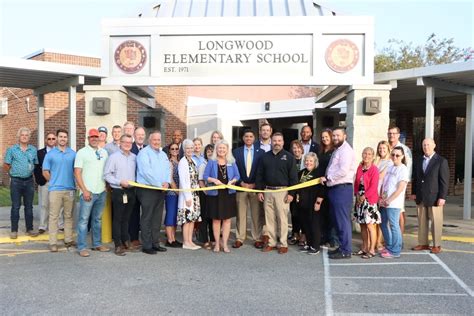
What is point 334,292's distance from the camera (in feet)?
15.7

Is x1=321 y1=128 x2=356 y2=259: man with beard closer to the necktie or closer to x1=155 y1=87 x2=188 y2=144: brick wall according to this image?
the necktie

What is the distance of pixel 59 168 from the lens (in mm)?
6438

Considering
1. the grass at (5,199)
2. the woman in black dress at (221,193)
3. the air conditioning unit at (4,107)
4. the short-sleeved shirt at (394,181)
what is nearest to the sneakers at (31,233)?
the woman in black dress at (221,193)

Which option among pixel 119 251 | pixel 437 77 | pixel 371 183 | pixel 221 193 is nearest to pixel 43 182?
pixel 119 251

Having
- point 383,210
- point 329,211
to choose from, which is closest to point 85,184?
point 329,211

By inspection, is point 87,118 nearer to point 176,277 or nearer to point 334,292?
point 176,277

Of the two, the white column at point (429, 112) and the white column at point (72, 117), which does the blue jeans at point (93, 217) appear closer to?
the white column at point (72, 117)

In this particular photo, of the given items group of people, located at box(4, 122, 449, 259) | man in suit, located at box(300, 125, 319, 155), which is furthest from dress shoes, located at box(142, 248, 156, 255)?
man in suit, located at box(300, 125, 319, 155)

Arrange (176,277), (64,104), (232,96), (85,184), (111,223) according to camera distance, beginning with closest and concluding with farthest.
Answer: (176,277) < (85,184) < (111,223) < (64,104) < (232,96)

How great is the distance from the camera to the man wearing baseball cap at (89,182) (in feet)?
20.5

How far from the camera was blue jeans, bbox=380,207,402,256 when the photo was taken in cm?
622

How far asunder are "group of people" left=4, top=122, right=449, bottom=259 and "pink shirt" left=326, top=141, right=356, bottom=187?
0.01 metres

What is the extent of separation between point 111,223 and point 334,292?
3912mm

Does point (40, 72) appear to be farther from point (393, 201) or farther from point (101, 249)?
point (393, 201)
